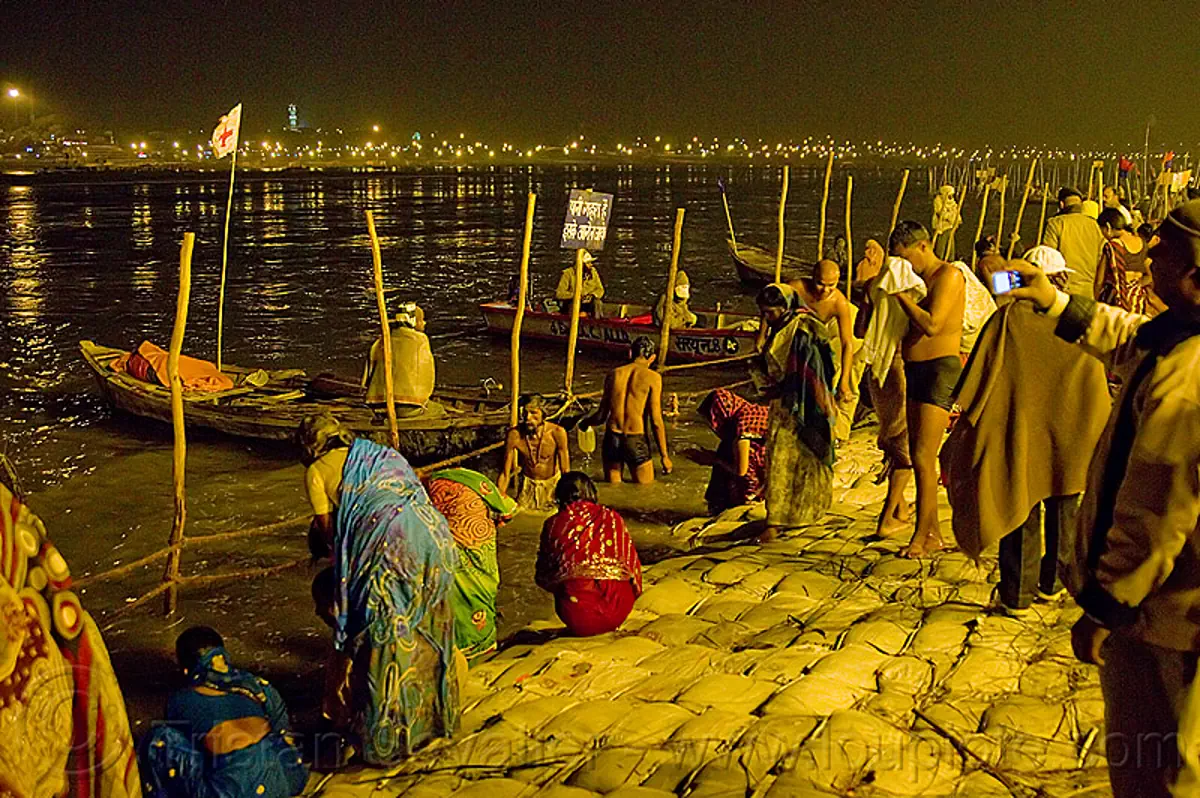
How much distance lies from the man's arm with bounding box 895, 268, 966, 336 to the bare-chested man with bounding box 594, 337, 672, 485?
11.0 ft

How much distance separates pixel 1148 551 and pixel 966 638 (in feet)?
7.68

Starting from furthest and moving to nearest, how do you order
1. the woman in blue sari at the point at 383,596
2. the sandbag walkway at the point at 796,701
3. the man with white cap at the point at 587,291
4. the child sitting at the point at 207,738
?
the man with white cap at the point at 587,291, the woman in blue sari at the point at 383,596, the child sitting at the point at 207,738, the sandbag walkway at the point at 796,701

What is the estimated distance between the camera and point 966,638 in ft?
14.5

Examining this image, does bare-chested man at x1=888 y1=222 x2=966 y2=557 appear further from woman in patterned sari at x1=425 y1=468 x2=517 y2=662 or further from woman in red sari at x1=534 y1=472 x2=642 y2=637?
woman in patterned sari at x1=425 y1=468 x2=517 y2=662

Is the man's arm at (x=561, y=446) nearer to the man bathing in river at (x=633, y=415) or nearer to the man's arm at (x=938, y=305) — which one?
the man bathing in river at (x=633, y=415)

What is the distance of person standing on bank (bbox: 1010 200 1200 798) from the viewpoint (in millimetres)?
2172

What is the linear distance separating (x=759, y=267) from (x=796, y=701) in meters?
21.7

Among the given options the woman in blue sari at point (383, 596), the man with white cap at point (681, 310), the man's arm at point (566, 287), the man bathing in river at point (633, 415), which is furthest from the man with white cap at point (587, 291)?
the woman in blue sari at point (383, 596)

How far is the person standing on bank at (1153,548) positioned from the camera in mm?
2172

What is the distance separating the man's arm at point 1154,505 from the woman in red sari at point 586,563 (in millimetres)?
2935

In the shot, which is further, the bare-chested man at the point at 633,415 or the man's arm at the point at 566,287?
the man's arm at the point at 566,287

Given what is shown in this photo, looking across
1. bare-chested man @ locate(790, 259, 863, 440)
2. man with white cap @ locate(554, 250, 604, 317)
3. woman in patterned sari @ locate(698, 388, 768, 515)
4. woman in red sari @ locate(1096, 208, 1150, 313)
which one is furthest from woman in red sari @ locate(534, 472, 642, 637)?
man with white cap @ locate(554, 250, 604, 317)

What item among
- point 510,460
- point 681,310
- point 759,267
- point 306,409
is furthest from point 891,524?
point 759,267

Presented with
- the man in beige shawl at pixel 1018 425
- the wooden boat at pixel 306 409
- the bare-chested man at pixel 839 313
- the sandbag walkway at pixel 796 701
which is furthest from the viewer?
the wooden boat at pixel 306 409
